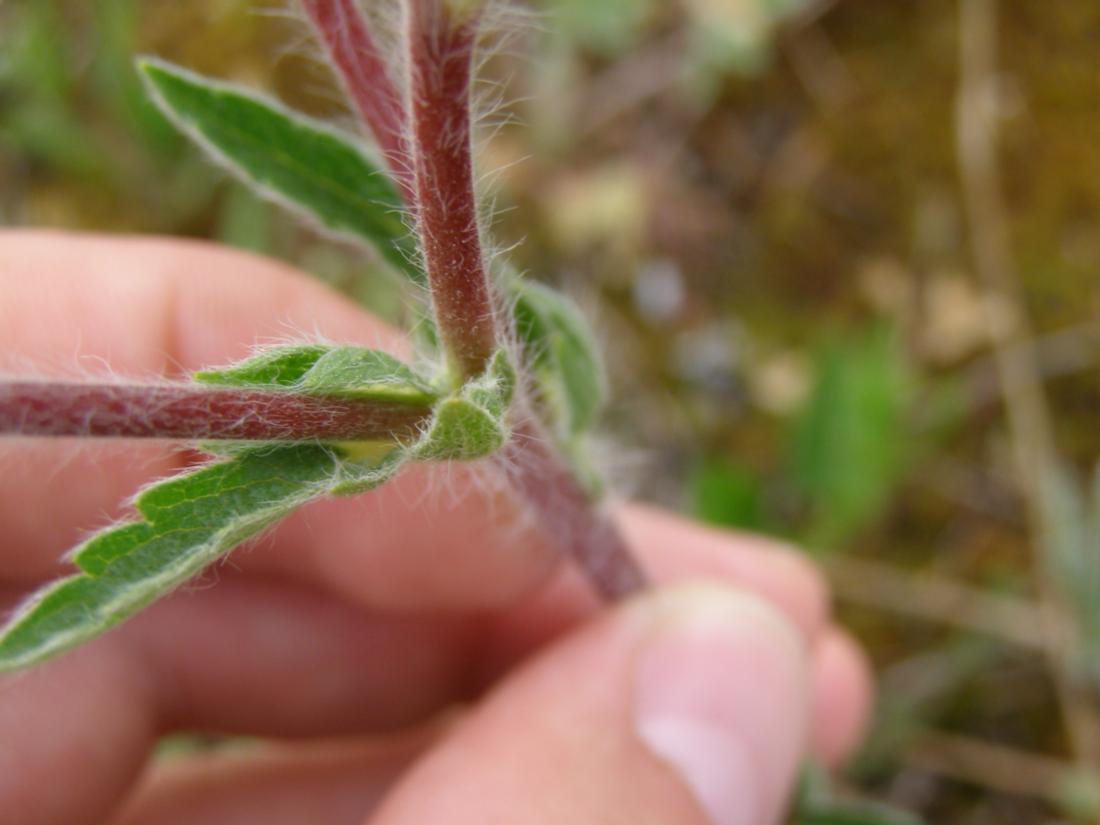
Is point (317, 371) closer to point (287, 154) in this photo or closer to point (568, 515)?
point (287, 154)

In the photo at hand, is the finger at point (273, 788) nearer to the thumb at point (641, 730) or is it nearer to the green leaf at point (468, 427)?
the thumb at point (641, 730)

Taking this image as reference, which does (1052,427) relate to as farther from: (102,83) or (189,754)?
(102,83)

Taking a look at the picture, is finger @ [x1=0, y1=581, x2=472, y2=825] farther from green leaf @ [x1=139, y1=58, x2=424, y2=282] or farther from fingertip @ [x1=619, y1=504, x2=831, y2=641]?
green leaf @ [x1=139, y1=58, x2=424, y2=282]

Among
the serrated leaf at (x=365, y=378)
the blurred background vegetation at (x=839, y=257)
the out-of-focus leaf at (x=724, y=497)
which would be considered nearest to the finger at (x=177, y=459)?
the serrated leaf at (x=365, y=378)

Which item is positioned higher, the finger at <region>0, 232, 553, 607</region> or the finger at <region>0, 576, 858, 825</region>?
the finger at <region>0, 232, 553, 607</region>

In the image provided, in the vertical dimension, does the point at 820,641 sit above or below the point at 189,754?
below

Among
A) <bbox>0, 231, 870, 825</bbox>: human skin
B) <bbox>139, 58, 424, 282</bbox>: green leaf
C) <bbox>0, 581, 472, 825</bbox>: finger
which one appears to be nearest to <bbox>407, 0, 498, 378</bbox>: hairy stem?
<bbox>139, 58, 424, 282</bbox>: green leaf

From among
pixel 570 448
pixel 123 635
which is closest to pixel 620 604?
pixel 570 448
